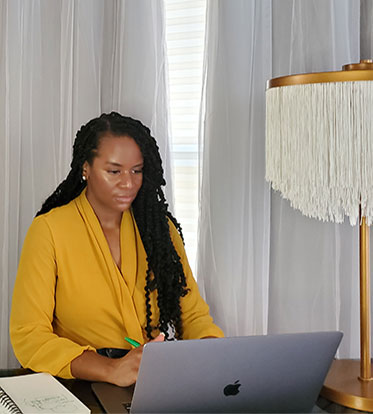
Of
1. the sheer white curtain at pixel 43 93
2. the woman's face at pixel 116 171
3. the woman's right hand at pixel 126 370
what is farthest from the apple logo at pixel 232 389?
the sheer white curtain at pixel 43 93

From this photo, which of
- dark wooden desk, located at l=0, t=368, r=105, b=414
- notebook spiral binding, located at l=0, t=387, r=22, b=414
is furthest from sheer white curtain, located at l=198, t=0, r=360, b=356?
notebook spiral binding, located at l=0, t=387, r=22, b=414

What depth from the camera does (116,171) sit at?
1.35m

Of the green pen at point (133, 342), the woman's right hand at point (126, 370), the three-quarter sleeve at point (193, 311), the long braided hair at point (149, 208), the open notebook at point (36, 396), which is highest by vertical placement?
the long braided hair at point (149, 208)

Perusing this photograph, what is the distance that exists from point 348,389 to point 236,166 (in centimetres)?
61

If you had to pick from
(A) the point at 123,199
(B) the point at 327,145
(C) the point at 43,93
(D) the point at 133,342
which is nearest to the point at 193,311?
(D) the point at 133,342

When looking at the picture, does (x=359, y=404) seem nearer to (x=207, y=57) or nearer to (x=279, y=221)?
(x=279, y=221)

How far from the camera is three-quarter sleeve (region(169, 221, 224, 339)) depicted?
1.41 m

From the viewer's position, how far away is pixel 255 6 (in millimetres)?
1523

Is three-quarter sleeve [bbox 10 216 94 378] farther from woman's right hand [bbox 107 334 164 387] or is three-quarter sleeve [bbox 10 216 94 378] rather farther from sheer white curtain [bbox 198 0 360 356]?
sheer white curtain [bbox 198 0 360 356]

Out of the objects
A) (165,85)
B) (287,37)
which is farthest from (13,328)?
(287,37)

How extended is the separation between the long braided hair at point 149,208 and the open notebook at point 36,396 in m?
0.31

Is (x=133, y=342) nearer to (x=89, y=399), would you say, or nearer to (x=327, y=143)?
(x=89, y=399)

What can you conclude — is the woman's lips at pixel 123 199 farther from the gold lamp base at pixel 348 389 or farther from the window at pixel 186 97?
the gold lamp base at pixel 348 389

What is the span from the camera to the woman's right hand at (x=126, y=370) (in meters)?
1.13
